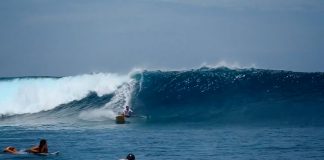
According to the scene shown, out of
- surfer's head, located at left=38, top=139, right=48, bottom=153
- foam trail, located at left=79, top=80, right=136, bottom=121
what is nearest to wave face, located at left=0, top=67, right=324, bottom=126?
foam trail, located at left=79, top=80, right=136, bottom=121

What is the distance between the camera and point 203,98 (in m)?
29.4

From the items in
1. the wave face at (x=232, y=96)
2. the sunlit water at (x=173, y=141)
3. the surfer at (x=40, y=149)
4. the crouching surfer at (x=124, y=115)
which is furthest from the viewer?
the wave face at (x=232, y=96)

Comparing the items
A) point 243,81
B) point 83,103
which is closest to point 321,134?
point 243,81

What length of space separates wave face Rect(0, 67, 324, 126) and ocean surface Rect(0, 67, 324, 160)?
0.05 metres

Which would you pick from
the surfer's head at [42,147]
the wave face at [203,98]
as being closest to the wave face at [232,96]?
the wave face at [203,98]

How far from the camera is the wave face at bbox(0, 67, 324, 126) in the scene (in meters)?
25.8

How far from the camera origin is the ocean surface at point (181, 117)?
16750mm

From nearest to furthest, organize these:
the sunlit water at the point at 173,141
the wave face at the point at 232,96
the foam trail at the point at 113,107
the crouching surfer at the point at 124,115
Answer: the sunlit water at the point at 173,141 < the crouching surfer at the point at 124,115 < the wave face at the point at 232,96 < the foam trail at the point at 113,107

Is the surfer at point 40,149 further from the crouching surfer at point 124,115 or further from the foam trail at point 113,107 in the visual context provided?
the foam trail at point 113,107

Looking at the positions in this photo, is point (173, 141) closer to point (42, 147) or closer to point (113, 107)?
point (42, 147)

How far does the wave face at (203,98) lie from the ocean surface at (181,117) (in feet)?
0.16

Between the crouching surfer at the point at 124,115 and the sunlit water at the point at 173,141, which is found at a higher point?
the crouching surfer at the point at 124,115

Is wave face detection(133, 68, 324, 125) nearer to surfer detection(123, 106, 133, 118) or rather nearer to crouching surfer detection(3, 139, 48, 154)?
surfer detection(123, 106, 133, 118)

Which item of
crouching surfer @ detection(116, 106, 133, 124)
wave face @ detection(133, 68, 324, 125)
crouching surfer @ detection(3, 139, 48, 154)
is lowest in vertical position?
crouching surfer @ detection(3, 139, 48, 154)
